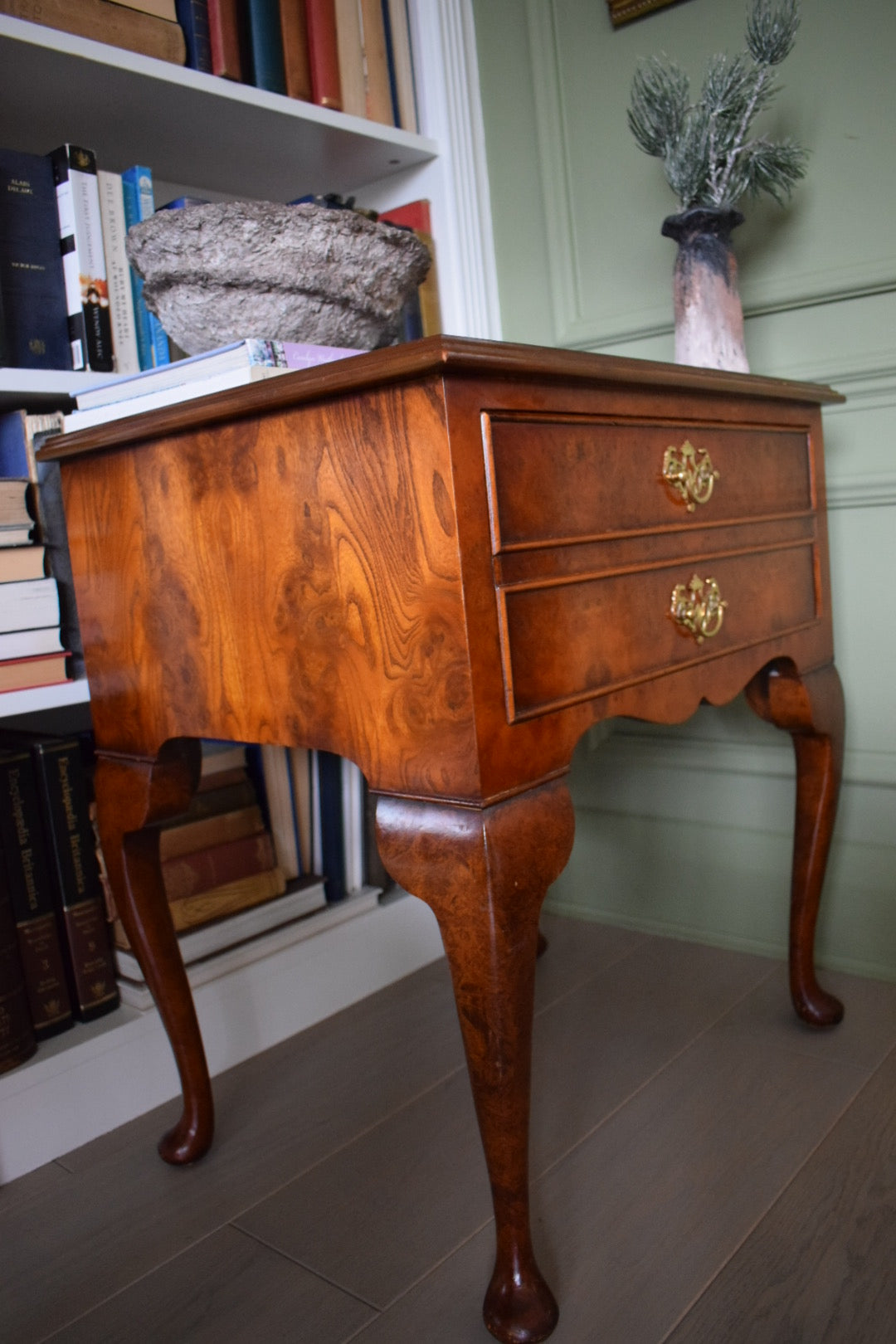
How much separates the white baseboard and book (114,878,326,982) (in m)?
0.04

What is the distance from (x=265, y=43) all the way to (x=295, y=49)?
0.18ft

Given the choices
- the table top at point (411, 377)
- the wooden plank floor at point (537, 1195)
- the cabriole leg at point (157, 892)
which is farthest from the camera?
the cabriole leg at point (157, 892)

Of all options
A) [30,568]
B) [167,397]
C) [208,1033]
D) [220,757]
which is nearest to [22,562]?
[30,568]

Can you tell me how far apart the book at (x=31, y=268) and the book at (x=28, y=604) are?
25cm

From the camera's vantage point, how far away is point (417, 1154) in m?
1.13

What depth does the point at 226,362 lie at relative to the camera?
3.15ft

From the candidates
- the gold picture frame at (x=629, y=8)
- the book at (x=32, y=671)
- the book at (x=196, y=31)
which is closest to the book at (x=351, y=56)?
the book at (x=196, y=31)

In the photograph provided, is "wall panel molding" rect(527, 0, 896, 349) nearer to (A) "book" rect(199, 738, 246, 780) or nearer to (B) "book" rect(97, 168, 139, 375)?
(B) "book" rect(97, 168, 139, 375)

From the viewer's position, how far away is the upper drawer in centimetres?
78

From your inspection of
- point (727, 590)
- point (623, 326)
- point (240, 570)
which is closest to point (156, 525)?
point (240, 570)

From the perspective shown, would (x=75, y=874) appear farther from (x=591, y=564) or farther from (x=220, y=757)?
(x=591, y=564)

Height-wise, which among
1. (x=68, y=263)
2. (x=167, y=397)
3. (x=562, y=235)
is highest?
(x=562, y=235)

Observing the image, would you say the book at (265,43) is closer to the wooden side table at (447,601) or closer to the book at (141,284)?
the book at (141,284)

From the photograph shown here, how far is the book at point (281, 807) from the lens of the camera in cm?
149
